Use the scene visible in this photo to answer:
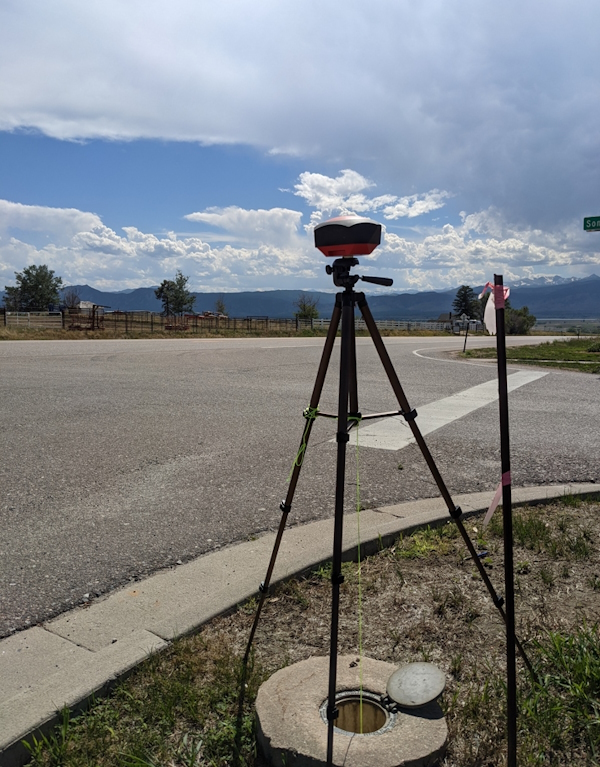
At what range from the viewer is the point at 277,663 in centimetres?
231

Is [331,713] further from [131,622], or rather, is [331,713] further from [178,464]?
[178,464]

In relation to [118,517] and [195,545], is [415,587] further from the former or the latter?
[118,517]

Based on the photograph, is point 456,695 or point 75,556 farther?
point 75,556

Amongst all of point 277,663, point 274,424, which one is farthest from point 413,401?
point 277,663

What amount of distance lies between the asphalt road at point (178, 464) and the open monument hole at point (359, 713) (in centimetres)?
138

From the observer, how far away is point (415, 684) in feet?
6.64

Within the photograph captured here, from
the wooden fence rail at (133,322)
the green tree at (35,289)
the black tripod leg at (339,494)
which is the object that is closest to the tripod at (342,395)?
the black tripod leg at (339,494)

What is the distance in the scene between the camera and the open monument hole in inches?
77.9

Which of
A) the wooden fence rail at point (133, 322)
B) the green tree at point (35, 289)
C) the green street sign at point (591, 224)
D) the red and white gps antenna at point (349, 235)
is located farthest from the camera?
the green tree at point (35, 289)

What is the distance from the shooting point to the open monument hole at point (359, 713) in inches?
77.9

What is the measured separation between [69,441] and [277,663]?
3982 millimetres

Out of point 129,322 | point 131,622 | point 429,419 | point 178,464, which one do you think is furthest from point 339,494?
point 129,322

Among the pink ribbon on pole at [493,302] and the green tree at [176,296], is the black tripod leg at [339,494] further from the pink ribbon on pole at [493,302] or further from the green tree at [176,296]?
the green tree at [176,296]

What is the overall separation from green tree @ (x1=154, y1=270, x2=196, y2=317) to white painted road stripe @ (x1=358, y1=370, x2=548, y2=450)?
9222 cm
